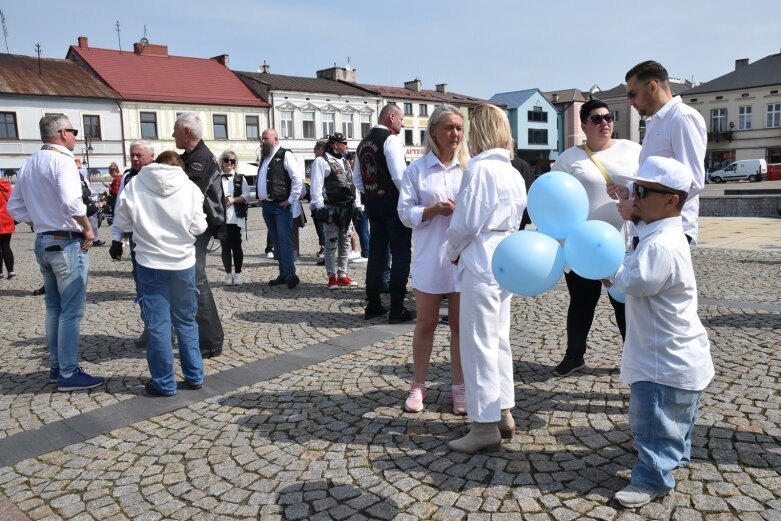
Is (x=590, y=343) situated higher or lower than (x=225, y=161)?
lower

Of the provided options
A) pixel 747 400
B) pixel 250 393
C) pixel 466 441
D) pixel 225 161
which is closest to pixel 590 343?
pixel 747 400

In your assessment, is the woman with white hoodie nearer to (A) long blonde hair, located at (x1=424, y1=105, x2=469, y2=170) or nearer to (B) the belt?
(B) the belt

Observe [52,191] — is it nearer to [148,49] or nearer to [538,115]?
[148,49]

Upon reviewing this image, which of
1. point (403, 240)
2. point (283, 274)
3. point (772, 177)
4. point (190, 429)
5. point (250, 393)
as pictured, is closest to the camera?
point (190, 429)

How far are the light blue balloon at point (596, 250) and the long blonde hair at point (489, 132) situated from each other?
29.5 inches

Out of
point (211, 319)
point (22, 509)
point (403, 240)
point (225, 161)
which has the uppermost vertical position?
point (225, 161)

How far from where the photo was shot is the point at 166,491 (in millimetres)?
3092

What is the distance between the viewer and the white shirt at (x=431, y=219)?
3748 millimetres

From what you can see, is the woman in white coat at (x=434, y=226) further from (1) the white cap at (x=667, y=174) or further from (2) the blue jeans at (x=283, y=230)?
(2) the blue jeans at (x=283, y=230)

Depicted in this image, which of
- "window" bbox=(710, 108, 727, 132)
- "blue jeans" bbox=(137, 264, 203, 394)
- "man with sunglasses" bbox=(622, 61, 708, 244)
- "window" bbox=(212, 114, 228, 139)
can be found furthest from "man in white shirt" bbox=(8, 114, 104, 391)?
"window" bbox=(710, 108, 727, 132)

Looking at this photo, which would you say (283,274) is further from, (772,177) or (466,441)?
(772,177)

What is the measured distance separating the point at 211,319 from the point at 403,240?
2.00 meters

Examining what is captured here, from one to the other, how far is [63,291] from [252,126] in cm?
4098

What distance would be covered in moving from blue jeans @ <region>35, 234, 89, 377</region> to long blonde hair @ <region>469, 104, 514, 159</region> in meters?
3.14
